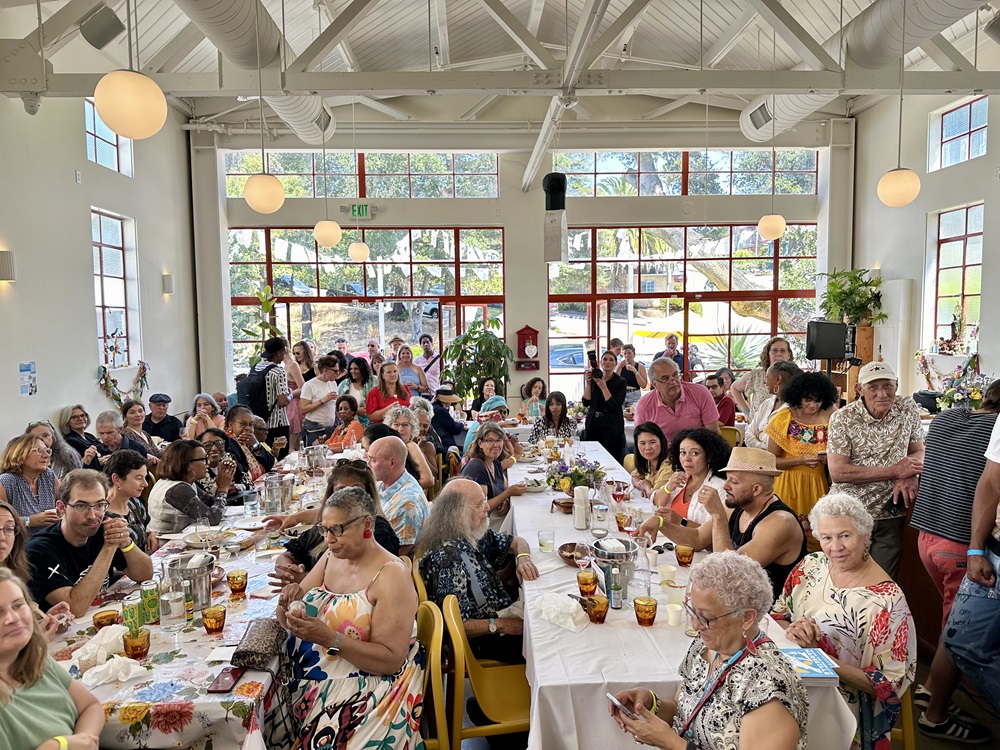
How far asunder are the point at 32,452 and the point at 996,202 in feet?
35.0

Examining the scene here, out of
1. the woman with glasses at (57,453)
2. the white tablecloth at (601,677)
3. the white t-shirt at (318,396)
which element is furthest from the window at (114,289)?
the white tablecloth at (601,677)

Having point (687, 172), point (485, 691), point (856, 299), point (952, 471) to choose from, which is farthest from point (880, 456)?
point (687, 172)

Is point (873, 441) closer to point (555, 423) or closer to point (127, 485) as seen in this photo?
point (555, 423)

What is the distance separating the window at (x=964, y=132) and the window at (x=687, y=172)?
2.72m

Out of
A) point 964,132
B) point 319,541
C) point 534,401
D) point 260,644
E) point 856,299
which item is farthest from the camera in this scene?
point 856,299

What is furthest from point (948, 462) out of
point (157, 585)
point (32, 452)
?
point (32, 452)

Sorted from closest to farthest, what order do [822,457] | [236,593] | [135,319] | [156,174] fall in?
[236,593], [822,457], [135,319], [156,174]

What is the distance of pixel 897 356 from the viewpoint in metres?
10.3

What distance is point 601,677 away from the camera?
218 cm

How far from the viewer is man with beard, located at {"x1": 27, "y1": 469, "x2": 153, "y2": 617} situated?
2621 mm

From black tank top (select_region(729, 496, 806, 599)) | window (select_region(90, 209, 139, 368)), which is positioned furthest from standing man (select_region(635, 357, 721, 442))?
window (select_region(90, 209, 139, 368))

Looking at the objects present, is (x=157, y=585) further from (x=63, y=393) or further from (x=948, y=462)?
(x=63, y=393)

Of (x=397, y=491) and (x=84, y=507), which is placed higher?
(x=84, y=507)

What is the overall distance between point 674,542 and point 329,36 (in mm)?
5103
